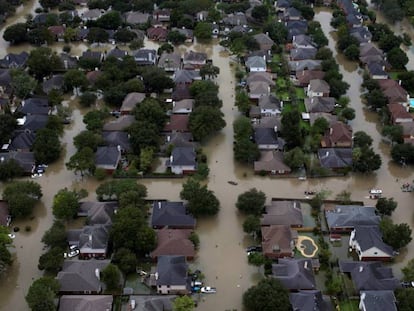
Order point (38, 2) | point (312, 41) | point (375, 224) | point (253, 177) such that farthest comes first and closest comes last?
1. point (38, 2)
2. point (312, 41)
3. point (253, 177)
4. point (375, 224)

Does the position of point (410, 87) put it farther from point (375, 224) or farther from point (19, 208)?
point (19, 208)

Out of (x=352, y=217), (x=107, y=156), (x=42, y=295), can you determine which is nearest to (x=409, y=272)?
(x=352, y=217)

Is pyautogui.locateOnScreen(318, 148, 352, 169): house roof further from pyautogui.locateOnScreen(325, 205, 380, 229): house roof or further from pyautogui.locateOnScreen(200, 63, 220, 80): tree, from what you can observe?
pyautogui.locateOnScreen(200, 63, 220, 80): tree

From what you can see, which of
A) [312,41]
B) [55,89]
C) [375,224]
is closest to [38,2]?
[55,89]

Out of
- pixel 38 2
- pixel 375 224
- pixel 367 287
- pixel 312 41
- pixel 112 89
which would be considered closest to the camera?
pixel 367 287

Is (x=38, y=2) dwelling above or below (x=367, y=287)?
below

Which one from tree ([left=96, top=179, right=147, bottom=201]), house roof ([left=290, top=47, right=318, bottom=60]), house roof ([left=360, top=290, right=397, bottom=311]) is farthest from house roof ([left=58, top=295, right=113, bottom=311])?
house roof ([left=290, top=47, right=318, bottom=60])
